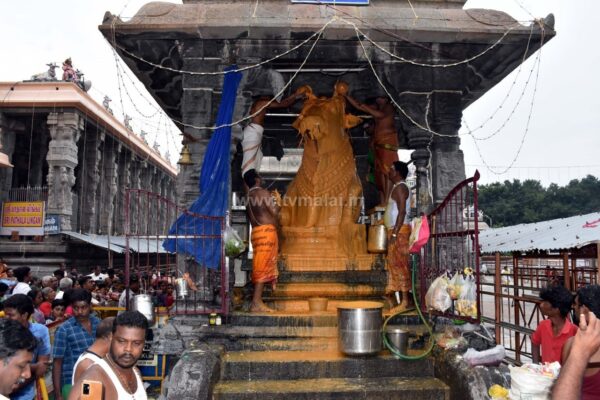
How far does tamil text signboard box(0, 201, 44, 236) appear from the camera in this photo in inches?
837

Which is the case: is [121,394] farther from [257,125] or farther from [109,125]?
[109,125]

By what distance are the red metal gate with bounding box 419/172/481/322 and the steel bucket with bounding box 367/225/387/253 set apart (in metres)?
0.93

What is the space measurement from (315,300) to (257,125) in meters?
3.17

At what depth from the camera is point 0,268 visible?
435 inches

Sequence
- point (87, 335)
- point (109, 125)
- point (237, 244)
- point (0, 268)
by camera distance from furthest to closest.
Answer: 1. point (109, 125)
2. point (0, 268)
3. point (237, 244)
4. point (87, 335)

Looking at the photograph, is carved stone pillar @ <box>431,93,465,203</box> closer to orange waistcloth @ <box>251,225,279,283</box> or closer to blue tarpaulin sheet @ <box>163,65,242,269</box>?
orange waistcloth @ <box>251,225,279,283</box>

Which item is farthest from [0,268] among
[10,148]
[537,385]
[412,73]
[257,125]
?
[10,148]

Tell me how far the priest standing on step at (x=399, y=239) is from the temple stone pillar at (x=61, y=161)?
1717cm

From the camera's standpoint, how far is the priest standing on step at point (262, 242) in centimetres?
739

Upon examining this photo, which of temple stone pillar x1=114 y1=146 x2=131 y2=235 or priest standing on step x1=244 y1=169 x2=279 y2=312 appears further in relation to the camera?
temple stone pillar x1=114 y1=146 x2=131 y2=235

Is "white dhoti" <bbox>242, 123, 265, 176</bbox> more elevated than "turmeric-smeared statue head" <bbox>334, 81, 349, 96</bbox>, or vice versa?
"turmeric-smeared statue head" <bbox>334, 81, 349, 96</bbox>

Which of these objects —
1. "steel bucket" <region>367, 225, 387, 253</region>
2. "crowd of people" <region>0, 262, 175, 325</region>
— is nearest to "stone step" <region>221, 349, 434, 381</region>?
"crowd of people" <region>0, 262, 175, 325</region>

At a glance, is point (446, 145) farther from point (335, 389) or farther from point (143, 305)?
point (143, 305)

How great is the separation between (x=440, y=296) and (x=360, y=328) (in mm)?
1112
